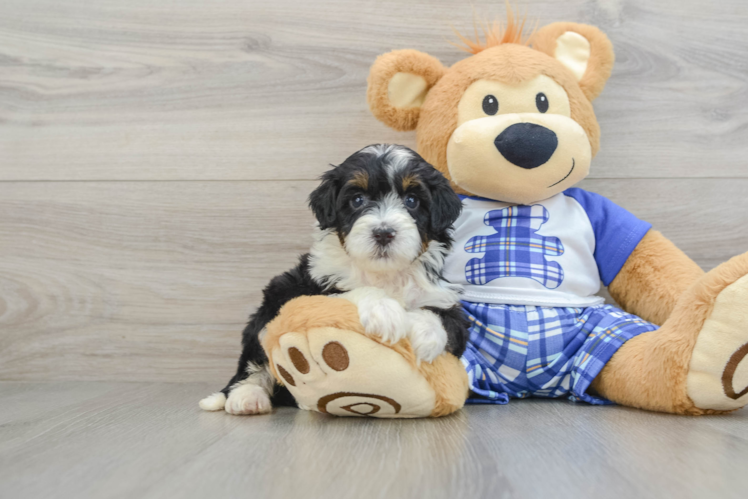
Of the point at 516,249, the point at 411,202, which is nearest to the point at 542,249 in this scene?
the point at 516,249

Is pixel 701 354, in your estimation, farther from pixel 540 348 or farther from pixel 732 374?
pixel 540 348

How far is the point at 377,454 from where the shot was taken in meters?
1.02

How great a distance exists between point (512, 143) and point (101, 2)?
1521mm

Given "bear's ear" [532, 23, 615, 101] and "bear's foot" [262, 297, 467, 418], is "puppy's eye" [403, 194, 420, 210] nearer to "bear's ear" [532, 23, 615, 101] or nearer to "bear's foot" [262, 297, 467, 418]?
"bear's foot" [262, 297, 467, 418]

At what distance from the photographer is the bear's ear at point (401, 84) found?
5.26 ft

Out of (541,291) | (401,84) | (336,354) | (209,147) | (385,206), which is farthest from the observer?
(209,147)

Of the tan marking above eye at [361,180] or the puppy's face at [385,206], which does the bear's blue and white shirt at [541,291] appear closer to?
the puppy's face at [385,206]

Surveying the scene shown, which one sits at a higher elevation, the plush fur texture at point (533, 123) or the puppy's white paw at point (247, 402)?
the plush fur texture at point (533, 123)

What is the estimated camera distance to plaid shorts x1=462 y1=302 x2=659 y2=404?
4.83 feet

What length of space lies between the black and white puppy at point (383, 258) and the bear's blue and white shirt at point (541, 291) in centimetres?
16

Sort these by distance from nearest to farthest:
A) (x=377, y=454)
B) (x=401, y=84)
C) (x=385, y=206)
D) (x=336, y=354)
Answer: (x=377, y=454)
(x=336, y=354)
(x=385, y=206)
(x=401, y=84)

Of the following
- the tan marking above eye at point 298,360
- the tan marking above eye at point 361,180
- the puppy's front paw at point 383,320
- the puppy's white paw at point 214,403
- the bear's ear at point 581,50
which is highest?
the bear's ear at point 581,50

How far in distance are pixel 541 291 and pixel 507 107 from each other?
50 centimetres

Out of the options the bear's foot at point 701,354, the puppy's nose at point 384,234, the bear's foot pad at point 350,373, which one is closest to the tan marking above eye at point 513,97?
the puppy's nose at point 384,234
